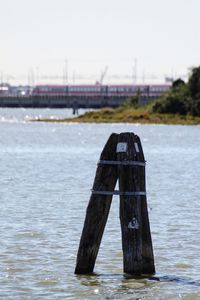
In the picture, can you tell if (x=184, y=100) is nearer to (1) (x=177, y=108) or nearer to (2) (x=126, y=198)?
(1) (x=177, y=108)

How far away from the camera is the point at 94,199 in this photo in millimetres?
23172

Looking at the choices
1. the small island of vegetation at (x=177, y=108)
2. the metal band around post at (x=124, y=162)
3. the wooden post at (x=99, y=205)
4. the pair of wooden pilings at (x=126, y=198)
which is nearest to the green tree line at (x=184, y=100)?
the small island of vegetation at (x=177, y=108)

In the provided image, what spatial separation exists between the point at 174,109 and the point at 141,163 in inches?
6320

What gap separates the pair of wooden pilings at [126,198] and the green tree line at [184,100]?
151685mm

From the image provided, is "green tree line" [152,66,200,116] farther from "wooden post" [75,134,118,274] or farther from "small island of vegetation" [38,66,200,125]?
"wooden post" [75,134,118,274]

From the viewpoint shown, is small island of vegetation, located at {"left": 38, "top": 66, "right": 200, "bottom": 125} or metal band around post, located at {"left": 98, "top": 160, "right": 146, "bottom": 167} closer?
metal band around post, located at {"left": 98, "top": 160, "right": 146, "bottom": 167}

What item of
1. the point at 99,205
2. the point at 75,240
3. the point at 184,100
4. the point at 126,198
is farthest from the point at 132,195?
the point at 184,100

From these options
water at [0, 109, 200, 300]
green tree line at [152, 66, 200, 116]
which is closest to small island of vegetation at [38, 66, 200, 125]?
green tree line at [152, 66, 200, 116]

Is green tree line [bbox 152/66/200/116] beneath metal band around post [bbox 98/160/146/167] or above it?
beneath

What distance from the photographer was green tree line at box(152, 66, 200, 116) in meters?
176

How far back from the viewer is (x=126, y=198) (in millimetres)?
22828

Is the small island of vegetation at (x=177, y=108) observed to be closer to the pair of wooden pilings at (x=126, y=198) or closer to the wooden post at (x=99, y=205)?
the wooden post at (x=99, y=205)

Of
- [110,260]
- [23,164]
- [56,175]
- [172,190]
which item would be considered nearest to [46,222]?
[110,260]

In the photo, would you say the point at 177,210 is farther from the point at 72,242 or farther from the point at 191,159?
the point at 191,159
